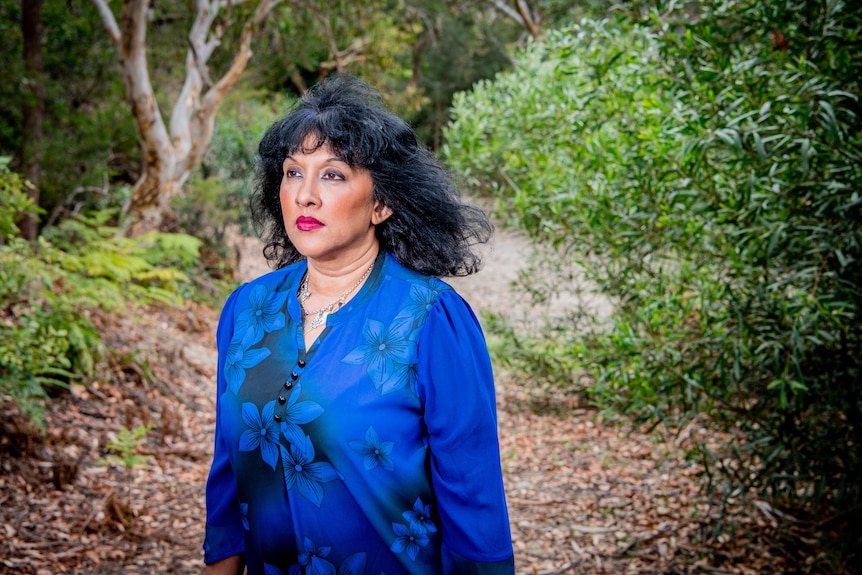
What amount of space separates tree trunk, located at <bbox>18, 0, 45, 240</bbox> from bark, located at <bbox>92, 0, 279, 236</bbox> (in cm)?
79

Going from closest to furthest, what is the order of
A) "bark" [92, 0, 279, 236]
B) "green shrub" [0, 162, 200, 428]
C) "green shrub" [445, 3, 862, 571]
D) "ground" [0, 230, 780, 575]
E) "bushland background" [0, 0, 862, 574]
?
"green shrub" [445, 3, 862, 571] < "bushland background" [0, 0, 862, 574] < "ground" [0, 230, 780, 575] < "green shrub" [0, 162, 200, 428] < "bark" [92, 0, 279, 236]

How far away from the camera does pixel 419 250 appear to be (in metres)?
2.01

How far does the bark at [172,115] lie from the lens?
349 inches

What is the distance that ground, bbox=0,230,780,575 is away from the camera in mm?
4055

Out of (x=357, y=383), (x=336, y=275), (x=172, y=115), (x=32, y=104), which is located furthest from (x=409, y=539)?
(x=172, y=115)

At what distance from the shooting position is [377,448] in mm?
1733

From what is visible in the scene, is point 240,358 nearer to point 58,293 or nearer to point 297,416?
point 297,416

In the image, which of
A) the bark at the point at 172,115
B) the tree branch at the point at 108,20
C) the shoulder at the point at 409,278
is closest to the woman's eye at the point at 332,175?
the shoulder at the point at 409,278

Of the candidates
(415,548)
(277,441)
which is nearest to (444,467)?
(415,548)

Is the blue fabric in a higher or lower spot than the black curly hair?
lower

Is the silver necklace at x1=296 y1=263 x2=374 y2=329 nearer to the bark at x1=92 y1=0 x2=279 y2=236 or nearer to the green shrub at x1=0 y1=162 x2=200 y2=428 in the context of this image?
the green shrub at x1=0 y1=162 x2=200 y2=428

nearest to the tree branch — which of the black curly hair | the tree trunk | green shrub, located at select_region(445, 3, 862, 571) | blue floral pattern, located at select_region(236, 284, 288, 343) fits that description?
the tree trunk

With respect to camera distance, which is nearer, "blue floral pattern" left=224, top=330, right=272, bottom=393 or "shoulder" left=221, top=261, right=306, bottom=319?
"blue floral pattern" left=224, top=330, right=272, bottom=393

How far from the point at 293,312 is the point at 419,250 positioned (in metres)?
0.36
